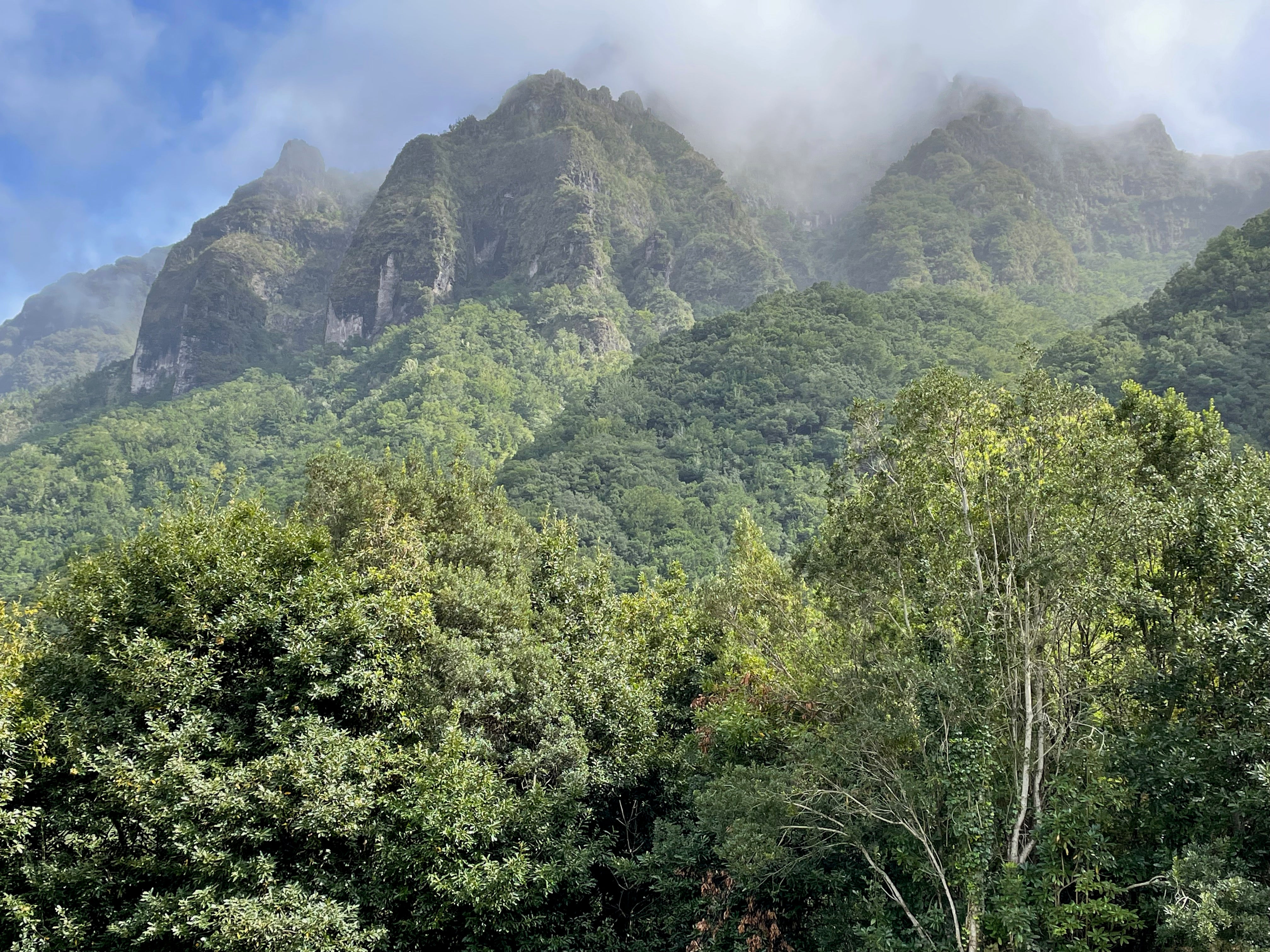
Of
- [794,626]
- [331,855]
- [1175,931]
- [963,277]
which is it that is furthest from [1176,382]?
[963,277]

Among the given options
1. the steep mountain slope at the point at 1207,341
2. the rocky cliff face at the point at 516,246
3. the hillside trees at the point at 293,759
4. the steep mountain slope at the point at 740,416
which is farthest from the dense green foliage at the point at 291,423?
the steep mountain slope at the point at 1207,341

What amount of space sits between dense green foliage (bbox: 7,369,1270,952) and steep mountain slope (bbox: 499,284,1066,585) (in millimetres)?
50343

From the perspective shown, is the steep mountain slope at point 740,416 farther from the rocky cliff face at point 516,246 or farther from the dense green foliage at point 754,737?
the rocky cliff face at point 516,246

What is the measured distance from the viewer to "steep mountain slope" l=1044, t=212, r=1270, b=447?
50281 millimetres

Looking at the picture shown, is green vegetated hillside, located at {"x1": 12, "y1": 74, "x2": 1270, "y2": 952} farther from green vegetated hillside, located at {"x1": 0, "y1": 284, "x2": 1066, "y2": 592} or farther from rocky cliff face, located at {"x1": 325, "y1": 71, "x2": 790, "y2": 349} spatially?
rocky cliff face, located at {"x1": 325, "y1": 71, "x2": 790, "y2": 349}

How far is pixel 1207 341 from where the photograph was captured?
56844mm

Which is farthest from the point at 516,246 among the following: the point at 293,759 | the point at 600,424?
the point at 293,759

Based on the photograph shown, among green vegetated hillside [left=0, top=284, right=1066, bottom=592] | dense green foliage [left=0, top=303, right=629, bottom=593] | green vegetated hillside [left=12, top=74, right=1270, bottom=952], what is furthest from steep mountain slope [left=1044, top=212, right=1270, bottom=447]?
dense green foliage [left=0, top=303, right=629, bottom=593]

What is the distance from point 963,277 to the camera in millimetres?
182625

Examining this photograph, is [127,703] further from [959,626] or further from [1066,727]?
[1066,727]

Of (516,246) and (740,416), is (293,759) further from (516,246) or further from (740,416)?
(516,246)

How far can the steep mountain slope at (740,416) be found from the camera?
8131 centimetres

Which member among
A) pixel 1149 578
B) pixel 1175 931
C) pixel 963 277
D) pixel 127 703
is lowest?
pixel 1175 931

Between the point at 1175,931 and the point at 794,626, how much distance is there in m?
11.8
